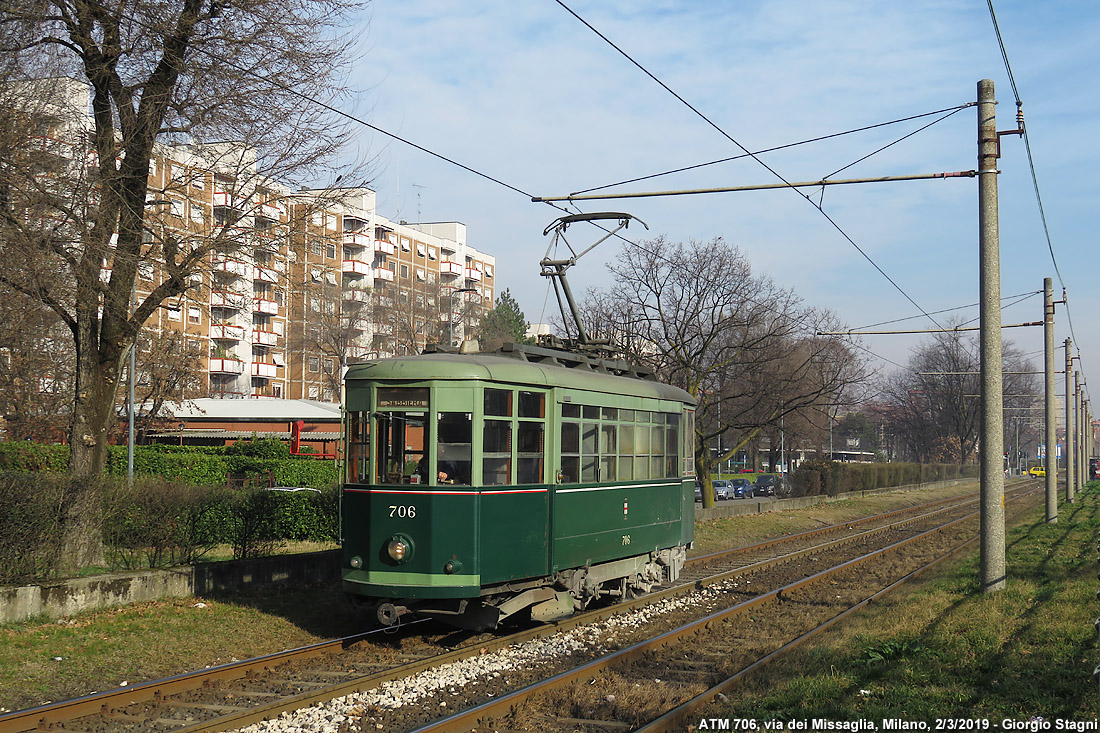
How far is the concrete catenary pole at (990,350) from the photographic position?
42.8 feet

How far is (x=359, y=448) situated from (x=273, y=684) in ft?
8.96

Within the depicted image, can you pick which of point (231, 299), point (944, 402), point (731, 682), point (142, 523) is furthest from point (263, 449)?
point (944, 402)

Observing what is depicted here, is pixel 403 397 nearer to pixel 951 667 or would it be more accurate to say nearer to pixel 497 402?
pixel 497 402

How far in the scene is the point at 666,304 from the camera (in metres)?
29.7

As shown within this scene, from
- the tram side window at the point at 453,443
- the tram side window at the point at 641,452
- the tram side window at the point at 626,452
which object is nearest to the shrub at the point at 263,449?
the tram side window at the point at 641,452

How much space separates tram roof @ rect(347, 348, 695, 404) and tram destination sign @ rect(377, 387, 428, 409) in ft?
0.39

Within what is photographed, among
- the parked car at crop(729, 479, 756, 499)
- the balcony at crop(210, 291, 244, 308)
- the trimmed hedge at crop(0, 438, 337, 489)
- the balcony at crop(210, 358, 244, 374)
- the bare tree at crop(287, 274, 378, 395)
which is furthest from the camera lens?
the balcony at crop(210, 358, 244, 374)

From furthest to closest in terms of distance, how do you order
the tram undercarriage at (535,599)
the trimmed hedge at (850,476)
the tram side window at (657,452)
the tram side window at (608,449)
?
1. the trimmed hedge at (850,476)
2. the tram side window at (657,452)
3. the tram side window at (608,449)
4. the tram undercarriage at (535,599)

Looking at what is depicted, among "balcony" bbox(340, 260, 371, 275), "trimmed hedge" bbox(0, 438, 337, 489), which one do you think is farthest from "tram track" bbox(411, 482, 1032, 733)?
"balcony" bbox(340, 260, 371, 275)

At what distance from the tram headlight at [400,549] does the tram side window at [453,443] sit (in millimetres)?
767

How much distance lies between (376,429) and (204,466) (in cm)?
2084

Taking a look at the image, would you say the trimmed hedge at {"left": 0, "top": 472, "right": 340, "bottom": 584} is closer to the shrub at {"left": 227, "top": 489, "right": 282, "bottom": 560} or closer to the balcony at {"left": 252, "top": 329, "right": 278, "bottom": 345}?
the shrub at {"left": 227, "top": 489, "right": 282, "bottom": 560}

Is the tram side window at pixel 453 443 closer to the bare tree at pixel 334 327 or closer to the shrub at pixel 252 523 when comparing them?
the shrub at pixel 252 523

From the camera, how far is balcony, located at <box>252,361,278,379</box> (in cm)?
6006
